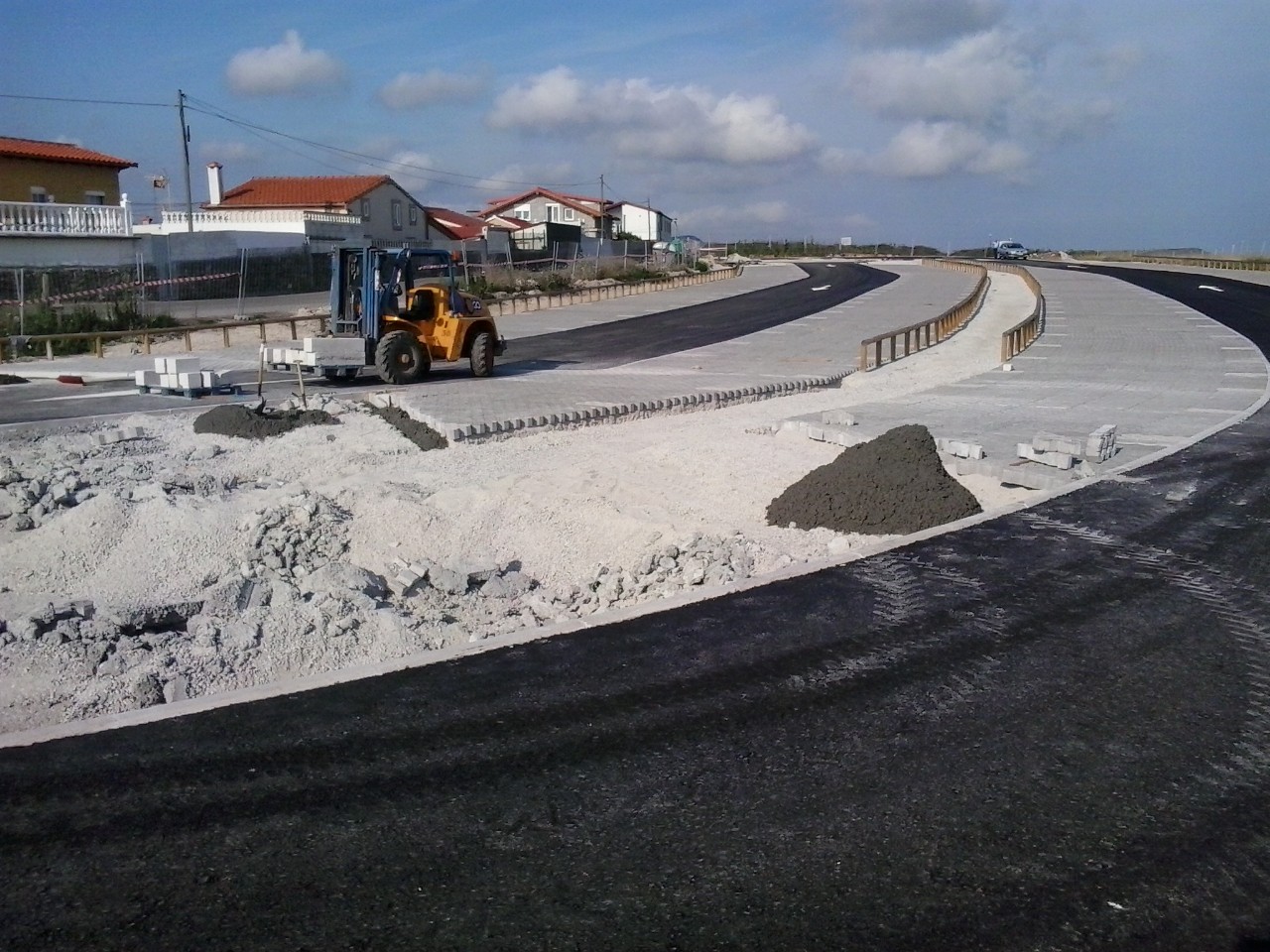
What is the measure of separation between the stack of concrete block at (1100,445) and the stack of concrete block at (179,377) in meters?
14.4

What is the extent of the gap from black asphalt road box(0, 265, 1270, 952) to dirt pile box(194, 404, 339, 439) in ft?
30.9

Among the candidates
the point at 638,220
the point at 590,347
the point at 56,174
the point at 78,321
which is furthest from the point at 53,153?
the point at 638,220

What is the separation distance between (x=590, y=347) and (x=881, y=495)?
18951mm

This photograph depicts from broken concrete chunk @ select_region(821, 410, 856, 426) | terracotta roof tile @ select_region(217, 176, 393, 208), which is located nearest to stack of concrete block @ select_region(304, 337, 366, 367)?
broken concrete chunk @ select_region(821, 410, 856, 426)

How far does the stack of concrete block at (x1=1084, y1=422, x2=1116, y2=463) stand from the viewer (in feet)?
41.9

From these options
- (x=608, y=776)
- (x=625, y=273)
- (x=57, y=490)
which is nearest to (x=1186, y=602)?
(x=608, y=776)

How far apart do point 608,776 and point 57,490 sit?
873 cm

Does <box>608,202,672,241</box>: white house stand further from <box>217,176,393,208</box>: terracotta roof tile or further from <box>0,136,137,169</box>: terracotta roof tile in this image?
<box>0,136,137,169</box>: terracotta roof tile

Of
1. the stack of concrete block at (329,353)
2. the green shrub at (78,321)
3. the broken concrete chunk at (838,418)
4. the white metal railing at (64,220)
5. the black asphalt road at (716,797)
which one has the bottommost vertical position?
the black asphalt road at (716,797)

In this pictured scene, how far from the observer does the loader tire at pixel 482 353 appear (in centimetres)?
2134

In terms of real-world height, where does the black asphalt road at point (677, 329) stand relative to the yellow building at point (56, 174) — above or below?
below

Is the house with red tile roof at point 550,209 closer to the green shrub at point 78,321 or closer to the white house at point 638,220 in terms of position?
the white house at point 638,220

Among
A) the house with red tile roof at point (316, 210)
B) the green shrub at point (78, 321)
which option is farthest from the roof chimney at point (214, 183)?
the green shrub at point (78, 321)

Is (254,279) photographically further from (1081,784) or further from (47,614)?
(1081,784)
